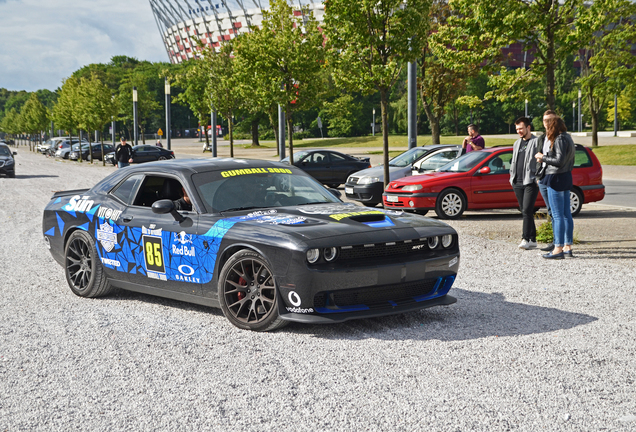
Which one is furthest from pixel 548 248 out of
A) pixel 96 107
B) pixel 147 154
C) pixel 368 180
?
pixel 96 107

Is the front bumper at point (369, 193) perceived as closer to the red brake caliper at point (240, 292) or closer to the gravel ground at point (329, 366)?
the gravel ground at point (329, 366)

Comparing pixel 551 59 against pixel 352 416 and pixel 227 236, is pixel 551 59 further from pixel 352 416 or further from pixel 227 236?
pixel 352 416

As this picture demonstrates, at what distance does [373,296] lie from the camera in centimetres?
530

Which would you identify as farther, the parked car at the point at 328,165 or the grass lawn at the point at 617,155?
the grass lawn at the point at 617,155

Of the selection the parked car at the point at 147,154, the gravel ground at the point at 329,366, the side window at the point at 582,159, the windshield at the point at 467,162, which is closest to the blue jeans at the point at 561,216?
the gravel ground at the point at 329,366

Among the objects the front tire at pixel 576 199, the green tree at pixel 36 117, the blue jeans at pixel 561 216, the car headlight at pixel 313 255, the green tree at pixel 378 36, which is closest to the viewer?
the car headlight at pixel 313 255

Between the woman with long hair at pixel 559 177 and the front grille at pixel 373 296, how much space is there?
384cm

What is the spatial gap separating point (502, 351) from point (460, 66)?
9.10 m

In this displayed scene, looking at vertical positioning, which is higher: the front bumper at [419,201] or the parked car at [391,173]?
the parked car at [391,173]

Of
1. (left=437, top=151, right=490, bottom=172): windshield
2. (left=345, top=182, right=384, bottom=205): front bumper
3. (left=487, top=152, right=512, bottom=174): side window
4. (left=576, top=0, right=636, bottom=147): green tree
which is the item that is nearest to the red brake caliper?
(left=576, top=0, right=636, bottom=147): green tree

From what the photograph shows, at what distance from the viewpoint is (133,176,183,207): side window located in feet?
21.4

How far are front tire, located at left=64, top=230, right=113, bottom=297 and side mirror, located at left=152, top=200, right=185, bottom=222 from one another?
1212 mm

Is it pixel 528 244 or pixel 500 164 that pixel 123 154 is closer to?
pixel 500 164

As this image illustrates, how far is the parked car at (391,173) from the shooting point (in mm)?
16078
